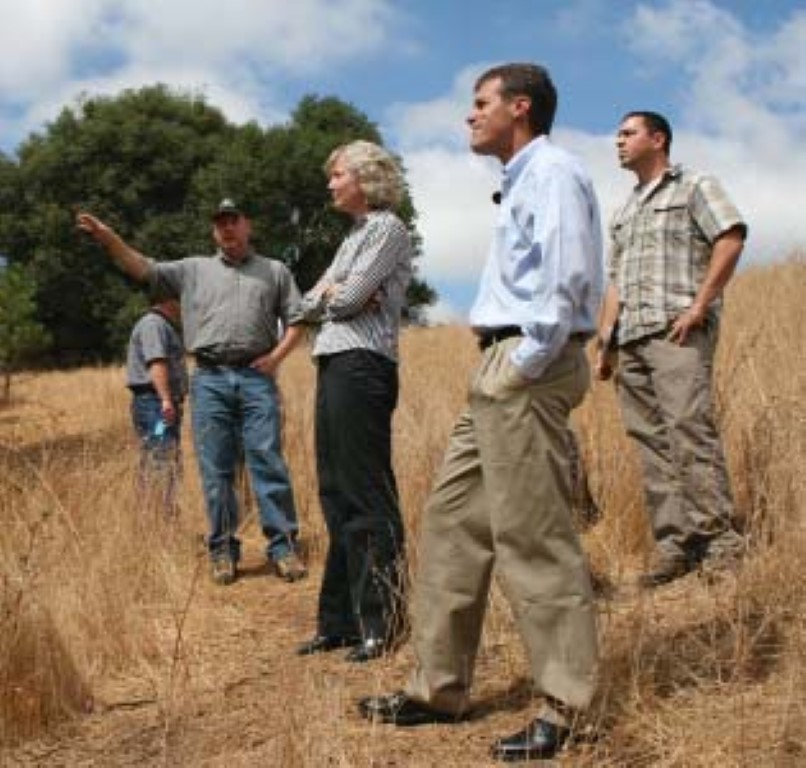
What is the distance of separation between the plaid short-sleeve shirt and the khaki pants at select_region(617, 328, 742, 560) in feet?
0.35

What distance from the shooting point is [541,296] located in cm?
308

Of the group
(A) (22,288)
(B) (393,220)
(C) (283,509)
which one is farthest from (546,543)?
(A) (22,288)

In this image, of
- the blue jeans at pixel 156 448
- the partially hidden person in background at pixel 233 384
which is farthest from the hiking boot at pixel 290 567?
the blue jeans at pixel 156 448

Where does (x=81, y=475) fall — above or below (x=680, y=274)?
below

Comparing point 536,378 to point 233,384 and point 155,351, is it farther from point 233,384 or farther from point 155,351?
point 155,351

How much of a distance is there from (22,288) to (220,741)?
75.3 ft

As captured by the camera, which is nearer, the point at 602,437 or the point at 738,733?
the point at 738,733

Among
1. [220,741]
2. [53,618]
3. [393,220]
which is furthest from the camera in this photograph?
[393,220]

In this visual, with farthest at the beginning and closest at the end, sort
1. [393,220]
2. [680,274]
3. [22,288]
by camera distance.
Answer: [22,288] → [680,274] → [393,220]

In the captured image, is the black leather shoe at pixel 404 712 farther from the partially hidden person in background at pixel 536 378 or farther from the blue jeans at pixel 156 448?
the blue jeans at pixel 156 448

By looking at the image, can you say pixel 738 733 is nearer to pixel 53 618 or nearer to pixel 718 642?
pixel 718 642

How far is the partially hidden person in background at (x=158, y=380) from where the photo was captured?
7.02 meters

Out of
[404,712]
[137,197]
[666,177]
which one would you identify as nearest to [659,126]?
[666,177]

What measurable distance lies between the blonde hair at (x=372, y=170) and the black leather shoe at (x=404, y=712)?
189cm
